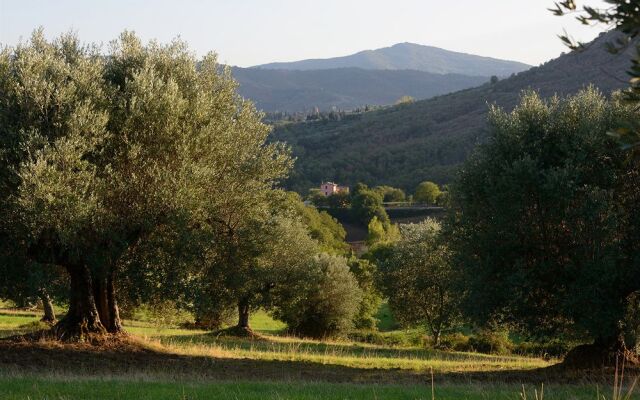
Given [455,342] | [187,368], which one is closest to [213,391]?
[187,368]

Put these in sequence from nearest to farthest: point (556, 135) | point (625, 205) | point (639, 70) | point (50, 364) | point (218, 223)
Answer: point (639, 70) < point (50, 364) < point (625, 205) < point (556, 135) < point (218, 223)

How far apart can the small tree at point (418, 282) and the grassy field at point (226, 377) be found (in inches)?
770

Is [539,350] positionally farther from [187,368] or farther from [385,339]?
[187,368]

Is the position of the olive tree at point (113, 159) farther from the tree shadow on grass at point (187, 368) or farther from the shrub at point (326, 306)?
the shrub at point (326, 306)

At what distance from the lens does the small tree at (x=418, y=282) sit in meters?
46.4

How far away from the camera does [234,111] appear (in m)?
25.5

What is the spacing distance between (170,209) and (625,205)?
49.8ft

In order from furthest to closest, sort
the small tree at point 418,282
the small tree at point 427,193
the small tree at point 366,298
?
the small tree at point 427,193
the small tree at point 366,298
the small tree at point 418,282

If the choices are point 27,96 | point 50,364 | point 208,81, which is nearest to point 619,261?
point 208,81

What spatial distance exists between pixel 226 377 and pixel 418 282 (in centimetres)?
3041

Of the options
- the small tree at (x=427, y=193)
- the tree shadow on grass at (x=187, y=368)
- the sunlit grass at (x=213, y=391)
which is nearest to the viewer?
the sunlit grass at (x=213, y=391)

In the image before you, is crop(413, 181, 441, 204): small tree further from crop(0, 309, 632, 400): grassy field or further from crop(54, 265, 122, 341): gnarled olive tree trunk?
crop(54, 265, 122, 341): gnarled olive tree trunk

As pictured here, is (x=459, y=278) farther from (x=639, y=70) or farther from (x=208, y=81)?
(x=639, y=70)

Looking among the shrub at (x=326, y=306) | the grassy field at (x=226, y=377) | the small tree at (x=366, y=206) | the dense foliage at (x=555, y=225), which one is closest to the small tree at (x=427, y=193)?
the small tree at (x=366, y=206)
